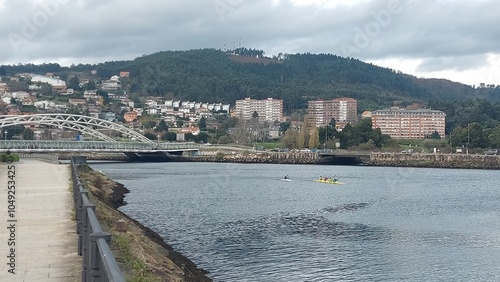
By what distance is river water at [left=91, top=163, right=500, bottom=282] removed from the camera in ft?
78.7

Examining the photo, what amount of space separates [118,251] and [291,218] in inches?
1034

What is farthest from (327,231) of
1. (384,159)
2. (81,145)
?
(384,159)

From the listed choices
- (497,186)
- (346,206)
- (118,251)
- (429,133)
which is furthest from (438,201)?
(429,133)

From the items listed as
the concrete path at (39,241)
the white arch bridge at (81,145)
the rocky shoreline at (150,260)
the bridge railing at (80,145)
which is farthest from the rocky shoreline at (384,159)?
the concrete path at (39,241)

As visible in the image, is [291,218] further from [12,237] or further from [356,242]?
[12,237]

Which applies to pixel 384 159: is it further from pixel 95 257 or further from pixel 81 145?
pixel 95 257

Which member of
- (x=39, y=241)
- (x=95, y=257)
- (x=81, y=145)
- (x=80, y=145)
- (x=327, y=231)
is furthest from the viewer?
(x=81, y=145)

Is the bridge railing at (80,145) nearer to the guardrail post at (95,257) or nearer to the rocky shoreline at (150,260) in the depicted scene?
the rocky shoreline at (150,260)

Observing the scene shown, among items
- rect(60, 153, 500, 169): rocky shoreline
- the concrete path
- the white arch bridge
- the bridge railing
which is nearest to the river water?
the concrete path

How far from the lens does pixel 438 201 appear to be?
52000 mm

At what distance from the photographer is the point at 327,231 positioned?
110 feet

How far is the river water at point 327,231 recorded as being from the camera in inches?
945

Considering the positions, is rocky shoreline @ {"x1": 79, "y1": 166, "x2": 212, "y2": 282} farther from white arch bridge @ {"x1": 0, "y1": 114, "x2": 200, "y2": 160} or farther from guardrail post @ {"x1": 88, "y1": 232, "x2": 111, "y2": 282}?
white arch bridge @ {"x1": 0, "y1": 114, "x2": 200, "y2": 160}

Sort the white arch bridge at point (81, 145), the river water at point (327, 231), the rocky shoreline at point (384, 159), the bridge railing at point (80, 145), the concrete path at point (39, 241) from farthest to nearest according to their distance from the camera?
the rocky shoreline at point (384, 159), the white arch bridge at point (81, 145), the bridge railing at point (80, 145), the river water at point (327, 231), the concrete path at point (39, 241)
